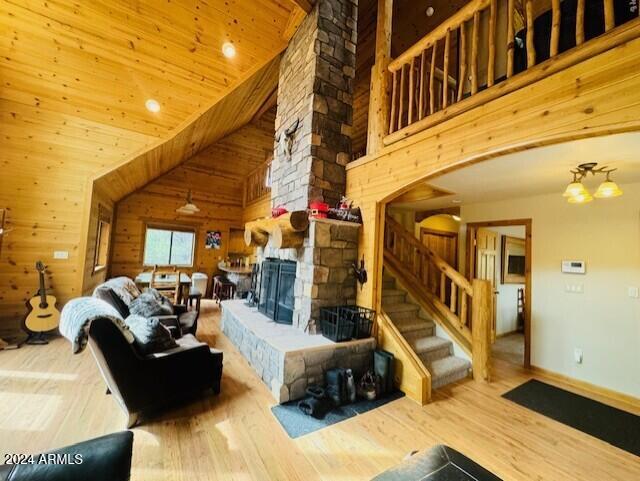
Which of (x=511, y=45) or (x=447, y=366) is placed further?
(x=447, y=366)

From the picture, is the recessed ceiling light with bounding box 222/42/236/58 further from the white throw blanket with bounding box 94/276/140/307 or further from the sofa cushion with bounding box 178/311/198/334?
the sofa cushion with bounding box 178/311/198/334

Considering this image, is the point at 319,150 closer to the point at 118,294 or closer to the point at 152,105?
the point at 152,105

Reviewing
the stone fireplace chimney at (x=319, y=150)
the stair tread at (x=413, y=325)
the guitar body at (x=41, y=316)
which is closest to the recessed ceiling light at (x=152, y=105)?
the stone fireplace chimney at (x=319, y=150)

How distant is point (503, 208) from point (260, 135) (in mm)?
6727

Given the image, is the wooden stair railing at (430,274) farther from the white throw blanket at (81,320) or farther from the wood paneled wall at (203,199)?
the wood paneled wall at (203,199)

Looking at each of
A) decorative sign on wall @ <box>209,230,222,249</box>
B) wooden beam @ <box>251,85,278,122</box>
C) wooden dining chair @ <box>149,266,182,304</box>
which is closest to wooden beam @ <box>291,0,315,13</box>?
wooden beam @ <box>251,85,278,122</box>

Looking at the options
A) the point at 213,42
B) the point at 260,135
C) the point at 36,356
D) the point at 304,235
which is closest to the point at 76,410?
the point at 36,356

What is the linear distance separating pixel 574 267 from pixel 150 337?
15.8 ft

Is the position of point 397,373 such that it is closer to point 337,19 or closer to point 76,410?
point 76,410

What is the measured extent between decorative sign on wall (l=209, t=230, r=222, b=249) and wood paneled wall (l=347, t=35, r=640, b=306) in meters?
6.29

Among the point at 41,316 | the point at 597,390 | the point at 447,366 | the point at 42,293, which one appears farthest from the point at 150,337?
the point at 597,390

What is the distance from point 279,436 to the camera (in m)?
2.09

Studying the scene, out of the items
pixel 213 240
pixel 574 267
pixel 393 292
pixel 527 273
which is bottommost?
pixel 393 292

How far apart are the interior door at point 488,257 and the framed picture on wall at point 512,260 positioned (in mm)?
305
